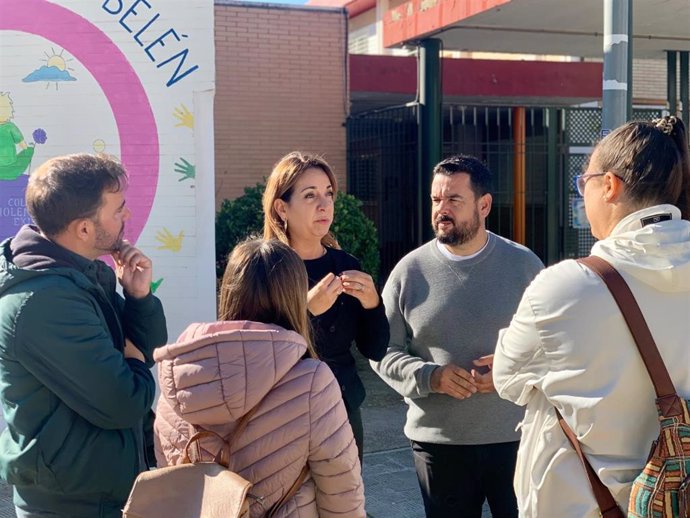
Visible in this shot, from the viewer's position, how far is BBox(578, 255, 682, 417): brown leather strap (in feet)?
6.22

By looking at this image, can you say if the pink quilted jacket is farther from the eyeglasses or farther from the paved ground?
the paved ground

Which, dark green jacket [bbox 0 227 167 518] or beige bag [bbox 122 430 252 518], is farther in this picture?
dark green jacket [bbox 0 227 167 518]

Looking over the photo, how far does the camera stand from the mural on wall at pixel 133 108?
5.23 meters

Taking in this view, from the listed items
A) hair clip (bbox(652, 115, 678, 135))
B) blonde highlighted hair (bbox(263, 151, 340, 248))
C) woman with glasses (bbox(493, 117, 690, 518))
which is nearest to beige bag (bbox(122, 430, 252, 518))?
woman with glasses (bbox(493, 117, 690, 518))

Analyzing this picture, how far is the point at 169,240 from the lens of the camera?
17.4ft

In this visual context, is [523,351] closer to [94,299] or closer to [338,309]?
[338,309]

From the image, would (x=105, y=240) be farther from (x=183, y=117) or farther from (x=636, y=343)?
(x=183, y=117)

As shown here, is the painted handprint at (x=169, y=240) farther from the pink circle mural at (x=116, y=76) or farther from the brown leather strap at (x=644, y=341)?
the brown leather strap at (x=644, y=341)

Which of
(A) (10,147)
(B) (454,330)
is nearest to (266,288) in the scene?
(B) (454,330)

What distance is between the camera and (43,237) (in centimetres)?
247

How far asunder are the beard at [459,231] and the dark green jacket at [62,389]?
4.45ft

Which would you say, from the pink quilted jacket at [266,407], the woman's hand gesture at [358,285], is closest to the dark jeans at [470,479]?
the woman's hand gesture at [358,285]

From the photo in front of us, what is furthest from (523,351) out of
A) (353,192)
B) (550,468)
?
(353,192)

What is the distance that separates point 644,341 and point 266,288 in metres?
0.95
